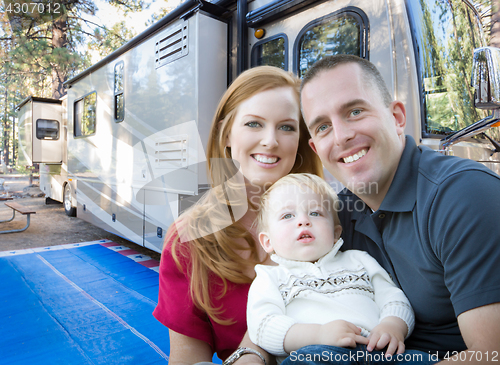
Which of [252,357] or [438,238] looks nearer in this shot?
[438,238]

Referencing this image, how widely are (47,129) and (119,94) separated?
18.1 feet

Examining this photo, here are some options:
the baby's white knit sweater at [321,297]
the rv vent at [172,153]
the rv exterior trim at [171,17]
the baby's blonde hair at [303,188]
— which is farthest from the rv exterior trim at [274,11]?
the baby's white knit sweater at [321,297]

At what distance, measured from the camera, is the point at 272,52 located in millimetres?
3270

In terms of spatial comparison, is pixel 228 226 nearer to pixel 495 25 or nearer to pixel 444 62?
pixel 444 62

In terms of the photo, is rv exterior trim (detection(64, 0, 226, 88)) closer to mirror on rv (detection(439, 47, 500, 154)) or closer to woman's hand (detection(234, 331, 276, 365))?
mirror on rv (detection(439, 47, 500, 154))

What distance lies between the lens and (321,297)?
1219mm

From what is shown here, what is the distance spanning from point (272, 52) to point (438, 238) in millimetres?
2719

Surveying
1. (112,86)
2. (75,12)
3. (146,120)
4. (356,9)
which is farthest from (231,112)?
(75,12)

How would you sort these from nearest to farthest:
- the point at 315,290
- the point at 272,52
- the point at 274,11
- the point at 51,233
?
1. the point at 315,290
2. the point at 274,11
3. the point at 272,52
4. the point at 51,233

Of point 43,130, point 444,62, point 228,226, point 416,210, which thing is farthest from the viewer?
point 43,130

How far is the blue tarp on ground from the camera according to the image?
2803 millimetres
